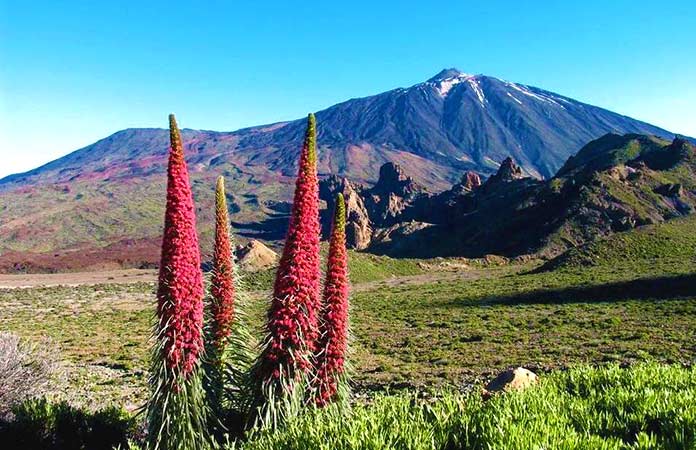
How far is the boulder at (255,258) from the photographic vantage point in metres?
57.4

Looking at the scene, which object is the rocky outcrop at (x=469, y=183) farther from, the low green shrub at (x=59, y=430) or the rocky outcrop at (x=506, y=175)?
the low green shrub at (x=59, y=430)

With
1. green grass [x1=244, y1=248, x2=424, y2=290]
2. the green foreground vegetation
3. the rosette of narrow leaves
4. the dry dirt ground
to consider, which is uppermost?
the rosette of narrow leaves

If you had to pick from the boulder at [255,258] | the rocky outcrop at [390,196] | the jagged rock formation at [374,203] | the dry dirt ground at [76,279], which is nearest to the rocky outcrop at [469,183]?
the jagged rock formation at [374,203]

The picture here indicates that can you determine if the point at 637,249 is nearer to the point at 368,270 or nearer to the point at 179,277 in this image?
the point at 368,270

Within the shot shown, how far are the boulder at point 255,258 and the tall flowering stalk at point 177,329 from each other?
5157 cm

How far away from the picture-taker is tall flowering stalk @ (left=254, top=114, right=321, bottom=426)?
15.8 ft

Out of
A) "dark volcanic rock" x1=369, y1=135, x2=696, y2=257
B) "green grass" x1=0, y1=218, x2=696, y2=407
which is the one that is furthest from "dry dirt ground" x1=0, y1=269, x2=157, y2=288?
"dark volcanic rock" x1=369, y1=135, x2=696, y2=257

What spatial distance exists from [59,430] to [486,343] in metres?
15.0

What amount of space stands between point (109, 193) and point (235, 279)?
167m

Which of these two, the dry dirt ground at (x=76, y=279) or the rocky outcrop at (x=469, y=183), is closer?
the dry dirt ground at (x=76, y=279)

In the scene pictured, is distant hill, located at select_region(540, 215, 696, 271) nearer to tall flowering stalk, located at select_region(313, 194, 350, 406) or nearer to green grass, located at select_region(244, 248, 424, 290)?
green grass, located at select_region(244, 248, 424, 290)

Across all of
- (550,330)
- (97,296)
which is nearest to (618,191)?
(550,330)

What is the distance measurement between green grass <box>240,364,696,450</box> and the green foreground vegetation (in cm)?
2

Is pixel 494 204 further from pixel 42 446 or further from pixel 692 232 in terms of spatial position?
pixel 42 446
